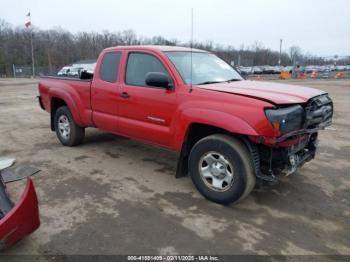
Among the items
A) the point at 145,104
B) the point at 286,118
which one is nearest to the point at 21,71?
the point at 145,104

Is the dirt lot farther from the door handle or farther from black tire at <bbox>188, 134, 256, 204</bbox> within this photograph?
the door handle

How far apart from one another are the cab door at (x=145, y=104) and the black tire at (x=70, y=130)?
1.52m

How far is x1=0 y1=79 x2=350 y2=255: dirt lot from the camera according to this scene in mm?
3225

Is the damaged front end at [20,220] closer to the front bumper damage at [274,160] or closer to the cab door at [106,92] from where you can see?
the front bumper damage at [274,160]

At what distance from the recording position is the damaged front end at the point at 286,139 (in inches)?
139

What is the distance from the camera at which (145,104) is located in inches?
186

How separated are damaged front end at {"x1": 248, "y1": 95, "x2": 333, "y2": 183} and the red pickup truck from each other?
0.01 metres

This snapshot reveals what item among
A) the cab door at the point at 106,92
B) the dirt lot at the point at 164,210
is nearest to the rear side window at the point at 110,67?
the cab door at the point at 106,92

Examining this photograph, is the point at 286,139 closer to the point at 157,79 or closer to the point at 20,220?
the point at 157,79

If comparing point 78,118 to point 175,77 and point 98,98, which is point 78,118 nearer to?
point 98,98

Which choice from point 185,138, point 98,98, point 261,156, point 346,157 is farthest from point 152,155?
point 346,157

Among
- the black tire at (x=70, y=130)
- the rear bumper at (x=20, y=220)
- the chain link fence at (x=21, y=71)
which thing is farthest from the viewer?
the chain link fence at (x=21, y=71)

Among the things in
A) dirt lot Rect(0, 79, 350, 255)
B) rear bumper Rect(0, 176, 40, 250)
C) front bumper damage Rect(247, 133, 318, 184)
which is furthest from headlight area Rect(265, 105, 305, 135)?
rear bumper Rect(0, 176, 40, 250)

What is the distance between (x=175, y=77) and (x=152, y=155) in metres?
2.05
